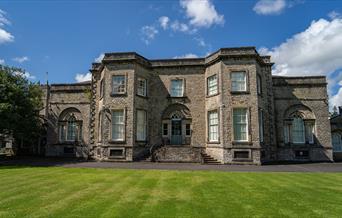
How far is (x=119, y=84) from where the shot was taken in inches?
788

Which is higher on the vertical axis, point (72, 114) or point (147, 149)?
point (72, 114)

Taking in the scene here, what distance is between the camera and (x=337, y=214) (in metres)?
5.55

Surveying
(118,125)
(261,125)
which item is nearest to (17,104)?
(118,125)

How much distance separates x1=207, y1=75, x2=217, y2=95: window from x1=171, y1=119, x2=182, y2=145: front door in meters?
3.93

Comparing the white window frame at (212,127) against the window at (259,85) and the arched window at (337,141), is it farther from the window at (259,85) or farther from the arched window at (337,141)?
the arched window at (337,141)

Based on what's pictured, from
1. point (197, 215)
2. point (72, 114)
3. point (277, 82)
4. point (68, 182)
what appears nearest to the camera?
point (197, 215)

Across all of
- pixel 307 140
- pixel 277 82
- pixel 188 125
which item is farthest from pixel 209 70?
pixel 307 140

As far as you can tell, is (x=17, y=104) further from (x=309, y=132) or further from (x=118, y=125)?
(x=309, y=132)

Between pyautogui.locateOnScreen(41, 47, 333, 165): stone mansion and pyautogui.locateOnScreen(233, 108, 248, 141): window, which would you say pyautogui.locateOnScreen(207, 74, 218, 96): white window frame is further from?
pyautogui.locateOnScreen(233, 108, 248, 141): window

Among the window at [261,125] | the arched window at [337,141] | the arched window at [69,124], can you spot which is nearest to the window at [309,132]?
the arched window at [337,141]

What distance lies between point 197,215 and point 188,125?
15.6 meters

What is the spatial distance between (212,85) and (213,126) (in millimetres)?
3607

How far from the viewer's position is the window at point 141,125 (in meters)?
19.9

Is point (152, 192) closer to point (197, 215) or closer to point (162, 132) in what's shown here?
point (197, 215)
